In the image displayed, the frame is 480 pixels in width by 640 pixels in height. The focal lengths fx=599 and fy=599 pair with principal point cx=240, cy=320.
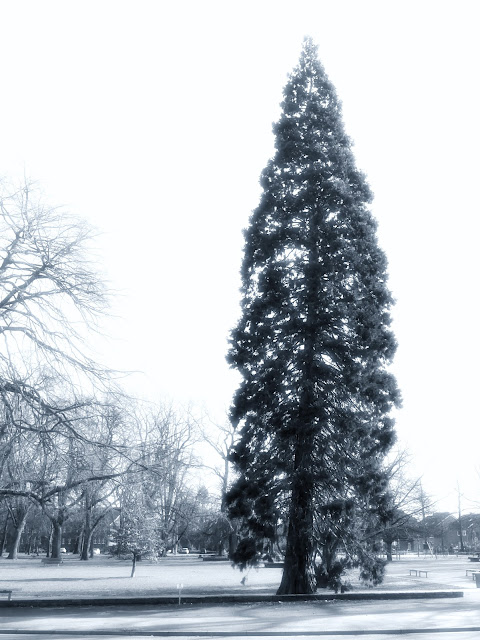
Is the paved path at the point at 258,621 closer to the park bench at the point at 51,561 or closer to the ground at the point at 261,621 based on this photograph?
the ground at the point at 261,621

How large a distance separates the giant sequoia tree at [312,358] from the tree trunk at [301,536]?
0.04m

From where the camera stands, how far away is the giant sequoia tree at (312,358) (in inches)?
749

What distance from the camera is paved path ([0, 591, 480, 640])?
37.2 ft

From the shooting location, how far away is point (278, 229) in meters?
22.0

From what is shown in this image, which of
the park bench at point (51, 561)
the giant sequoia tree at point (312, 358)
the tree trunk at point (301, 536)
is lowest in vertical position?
the park bench at point (51, 561)

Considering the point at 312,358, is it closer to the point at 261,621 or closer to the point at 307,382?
the point at 307,382

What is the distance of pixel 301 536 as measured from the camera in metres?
18.5

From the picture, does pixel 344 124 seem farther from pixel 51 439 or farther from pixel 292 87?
pixel 51 439

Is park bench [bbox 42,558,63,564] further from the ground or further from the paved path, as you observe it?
the paved path

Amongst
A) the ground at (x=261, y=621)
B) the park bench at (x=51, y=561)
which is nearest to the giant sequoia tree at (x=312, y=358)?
the ground at (x=261, y=621)

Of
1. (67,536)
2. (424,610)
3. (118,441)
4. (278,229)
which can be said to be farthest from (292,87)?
(67,536)

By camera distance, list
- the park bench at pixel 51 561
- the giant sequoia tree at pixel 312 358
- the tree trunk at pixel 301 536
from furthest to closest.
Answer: the park bench at pixel 51 561, the giant sequoia tree at pixel 312 358, the tree trunk at pixel 301 536

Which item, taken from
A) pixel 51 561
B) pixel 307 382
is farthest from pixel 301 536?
pixel 51 561

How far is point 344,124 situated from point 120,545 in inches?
900
